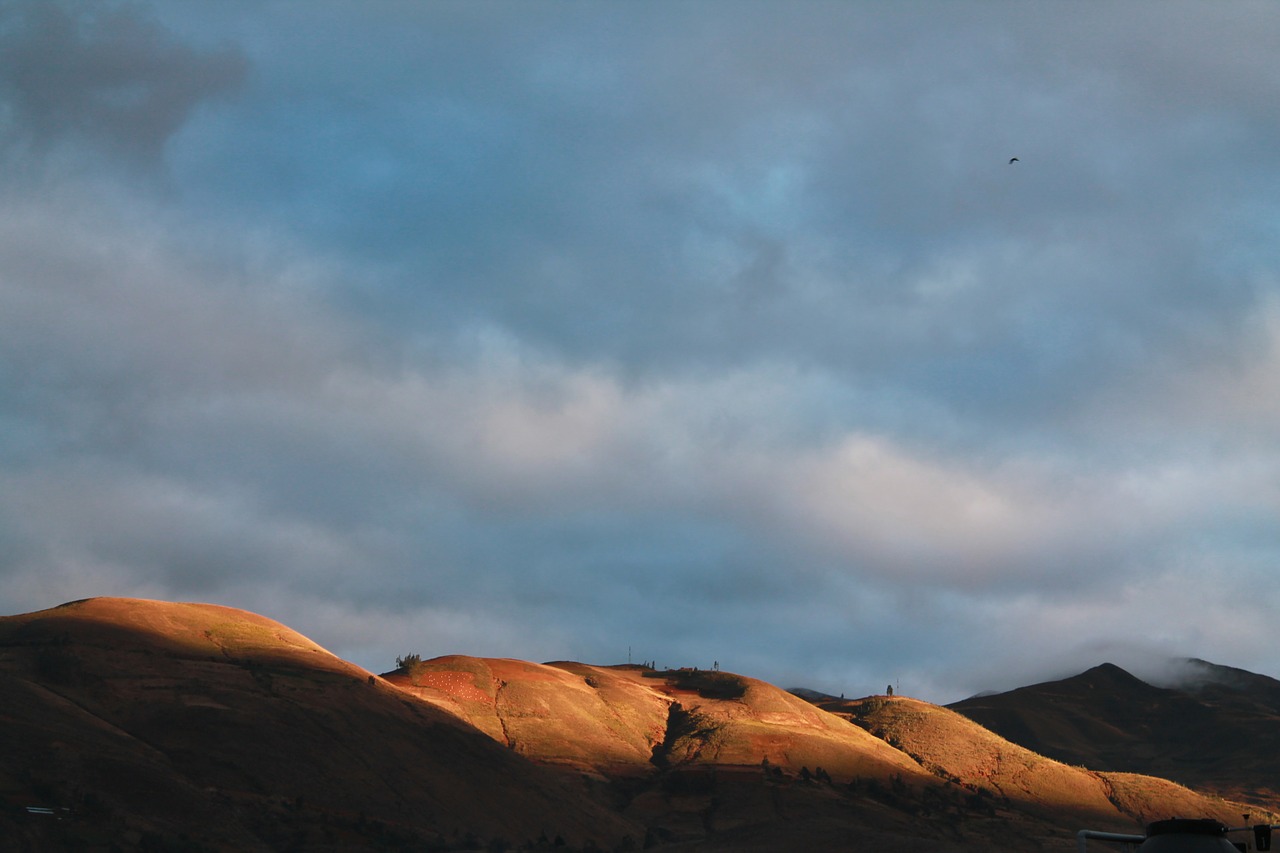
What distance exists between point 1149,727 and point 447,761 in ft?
351

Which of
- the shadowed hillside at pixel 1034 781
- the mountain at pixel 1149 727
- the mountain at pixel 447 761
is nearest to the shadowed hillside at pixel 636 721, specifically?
the mountain at pixel 447 761

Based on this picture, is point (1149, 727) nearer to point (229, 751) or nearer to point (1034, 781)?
point (1034, 781)

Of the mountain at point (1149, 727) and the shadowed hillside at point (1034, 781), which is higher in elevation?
the mountain at point (1149, 727)

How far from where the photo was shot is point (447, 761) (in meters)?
69.8

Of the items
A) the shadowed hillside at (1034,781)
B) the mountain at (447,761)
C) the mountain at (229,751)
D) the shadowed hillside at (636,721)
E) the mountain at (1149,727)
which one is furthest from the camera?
the mountain at (1149,727)

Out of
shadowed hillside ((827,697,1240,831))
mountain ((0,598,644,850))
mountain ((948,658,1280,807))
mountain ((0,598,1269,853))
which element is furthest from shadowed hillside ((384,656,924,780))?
mountain ((948,658,1280,807))

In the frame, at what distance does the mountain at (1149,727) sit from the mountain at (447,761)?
74.0ft

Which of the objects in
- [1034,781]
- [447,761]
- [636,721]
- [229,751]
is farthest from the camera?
[636,721]

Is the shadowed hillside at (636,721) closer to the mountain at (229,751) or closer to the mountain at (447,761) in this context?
the mountain at (447,761)

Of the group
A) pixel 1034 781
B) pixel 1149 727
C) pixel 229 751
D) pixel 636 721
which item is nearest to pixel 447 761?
pixel 229 751

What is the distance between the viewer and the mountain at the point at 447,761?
50.2m

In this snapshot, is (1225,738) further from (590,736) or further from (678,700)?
(590,736)

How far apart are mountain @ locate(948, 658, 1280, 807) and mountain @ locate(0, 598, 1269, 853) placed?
2255cm

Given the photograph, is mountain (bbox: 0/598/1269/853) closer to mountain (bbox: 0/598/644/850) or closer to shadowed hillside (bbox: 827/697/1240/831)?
mountain (bbox: 0/598/644/850)
